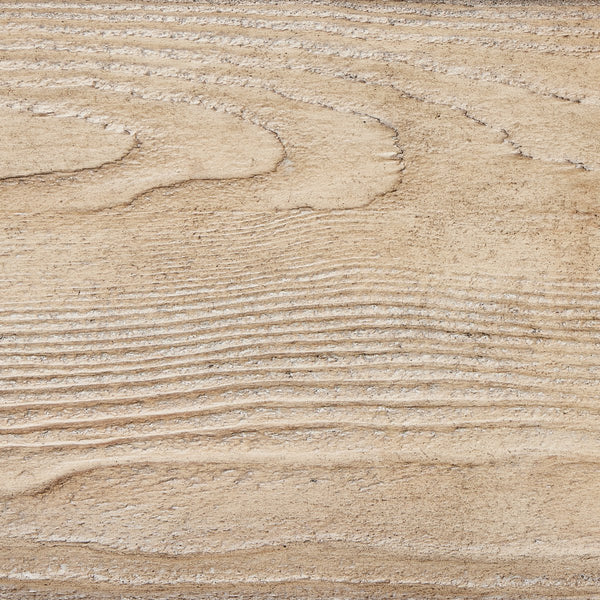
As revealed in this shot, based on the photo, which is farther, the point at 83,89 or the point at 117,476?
the point at 83,89

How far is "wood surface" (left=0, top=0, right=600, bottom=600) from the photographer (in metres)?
0.95

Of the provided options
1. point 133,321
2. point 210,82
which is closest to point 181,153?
point 210,82

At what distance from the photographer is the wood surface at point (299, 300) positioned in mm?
952

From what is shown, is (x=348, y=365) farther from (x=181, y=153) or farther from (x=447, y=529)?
(x=181, y=153)

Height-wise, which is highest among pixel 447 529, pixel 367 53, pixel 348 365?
pixel 367 53

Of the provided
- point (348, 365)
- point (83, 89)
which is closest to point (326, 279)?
point (348, 365)

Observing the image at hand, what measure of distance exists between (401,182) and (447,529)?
1.26 feet

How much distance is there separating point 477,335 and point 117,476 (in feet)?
1.30

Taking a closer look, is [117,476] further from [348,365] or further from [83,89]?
[83,89]

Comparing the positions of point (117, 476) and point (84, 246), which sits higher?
point (84, 246)

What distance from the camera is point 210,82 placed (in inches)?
44.7

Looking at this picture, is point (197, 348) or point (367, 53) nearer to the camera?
point (197, 348)

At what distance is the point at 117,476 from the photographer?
0.97m

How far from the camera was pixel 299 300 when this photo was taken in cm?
104
